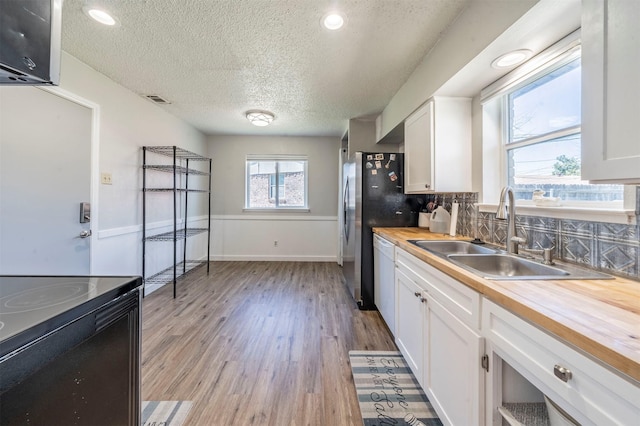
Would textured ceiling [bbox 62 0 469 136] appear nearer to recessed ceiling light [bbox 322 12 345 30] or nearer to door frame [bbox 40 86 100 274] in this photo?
recessed ceiling light [bbox 322 12 345 30]

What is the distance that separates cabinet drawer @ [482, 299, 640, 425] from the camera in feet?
1.79

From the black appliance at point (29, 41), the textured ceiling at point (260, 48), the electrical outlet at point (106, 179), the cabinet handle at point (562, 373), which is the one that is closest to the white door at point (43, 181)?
the electrical outlet at point (106, 179)

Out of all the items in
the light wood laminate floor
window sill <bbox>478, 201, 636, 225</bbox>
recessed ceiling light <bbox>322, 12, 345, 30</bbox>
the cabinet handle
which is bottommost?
the light wood laminate floor

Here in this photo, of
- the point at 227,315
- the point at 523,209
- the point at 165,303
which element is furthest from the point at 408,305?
the point at 165,303

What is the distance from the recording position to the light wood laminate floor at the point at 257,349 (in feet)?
4.88

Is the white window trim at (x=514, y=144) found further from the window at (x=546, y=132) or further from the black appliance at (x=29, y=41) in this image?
the black appliance at (x=29, y=41)

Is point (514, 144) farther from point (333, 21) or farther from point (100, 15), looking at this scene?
point (100, 15)

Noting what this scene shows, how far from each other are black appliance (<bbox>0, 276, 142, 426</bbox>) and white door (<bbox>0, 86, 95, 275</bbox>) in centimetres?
133

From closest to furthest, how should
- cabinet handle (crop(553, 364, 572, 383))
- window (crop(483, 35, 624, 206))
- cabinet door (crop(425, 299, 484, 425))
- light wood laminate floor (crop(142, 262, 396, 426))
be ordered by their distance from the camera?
cabinet handle (crop(553, 364, 572, 383)) → cabinet door (crop(425, 299, 484, 425)) → window (crop(483, 35, 624, 206)) → light wood laminate floor (crop(142, 262, 396, 426))

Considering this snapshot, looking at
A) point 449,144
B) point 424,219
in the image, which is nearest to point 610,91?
point 449,144

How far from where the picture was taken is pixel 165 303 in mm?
2930

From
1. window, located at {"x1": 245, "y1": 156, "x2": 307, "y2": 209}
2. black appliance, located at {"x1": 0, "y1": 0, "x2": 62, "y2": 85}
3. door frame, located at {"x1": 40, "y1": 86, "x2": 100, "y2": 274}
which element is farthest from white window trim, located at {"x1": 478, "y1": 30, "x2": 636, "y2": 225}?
window, located at {"x1": 245, "y1": 156, "x2": 307, "y2": 209}

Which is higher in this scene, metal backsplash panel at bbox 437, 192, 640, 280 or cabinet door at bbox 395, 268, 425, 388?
metal backsplash panel at bbox 437, 192, 640, 280

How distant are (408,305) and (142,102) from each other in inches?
145
